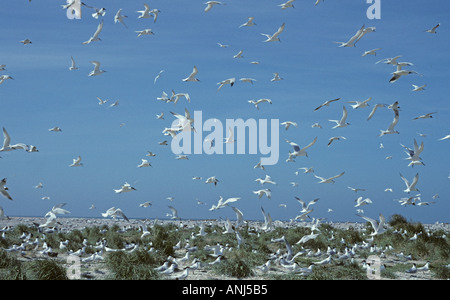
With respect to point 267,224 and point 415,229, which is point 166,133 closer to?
point 267,224

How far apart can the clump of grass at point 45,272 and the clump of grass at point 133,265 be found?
4.62ft

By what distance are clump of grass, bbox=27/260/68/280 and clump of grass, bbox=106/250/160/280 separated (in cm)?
141

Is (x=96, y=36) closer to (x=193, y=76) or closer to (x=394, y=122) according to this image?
(x=193, y=76)

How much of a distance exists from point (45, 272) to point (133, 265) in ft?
7.87

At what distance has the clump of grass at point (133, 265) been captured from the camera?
1520cm

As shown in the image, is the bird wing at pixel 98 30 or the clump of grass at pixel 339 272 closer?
the clump of grass at pixel 339 272

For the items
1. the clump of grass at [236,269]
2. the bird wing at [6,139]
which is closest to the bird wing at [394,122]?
the clump of grass at [236,269]

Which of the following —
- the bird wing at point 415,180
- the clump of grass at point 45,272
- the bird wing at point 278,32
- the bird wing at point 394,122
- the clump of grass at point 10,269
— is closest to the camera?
the clump of grass at point 10,269

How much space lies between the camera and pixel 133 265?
15812 millimetres

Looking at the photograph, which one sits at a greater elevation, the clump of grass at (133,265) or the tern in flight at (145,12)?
the tern in flight at (145,12)

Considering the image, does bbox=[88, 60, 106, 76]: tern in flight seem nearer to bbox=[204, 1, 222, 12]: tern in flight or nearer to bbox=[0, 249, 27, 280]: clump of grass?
bbox=[204, 1, 222, 12]: tern in flight

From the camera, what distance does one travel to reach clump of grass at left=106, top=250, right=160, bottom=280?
1520 centimetres

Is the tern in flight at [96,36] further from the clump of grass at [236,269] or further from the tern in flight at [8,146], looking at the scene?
the clump of grass at [236,269]

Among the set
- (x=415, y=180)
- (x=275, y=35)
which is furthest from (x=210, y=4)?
(x=415, y=180)
